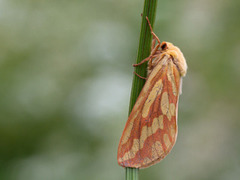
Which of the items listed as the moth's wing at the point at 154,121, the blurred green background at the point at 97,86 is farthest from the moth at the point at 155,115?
the blurred green background at the point at 97,86

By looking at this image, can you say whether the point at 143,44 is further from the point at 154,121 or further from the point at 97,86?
the point at 97,86

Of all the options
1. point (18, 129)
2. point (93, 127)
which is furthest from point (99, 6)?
point (18, 129)

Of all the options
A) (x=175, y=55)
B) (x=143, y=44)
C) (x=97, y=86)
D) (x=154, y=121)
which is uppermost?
(x=97, y=86)

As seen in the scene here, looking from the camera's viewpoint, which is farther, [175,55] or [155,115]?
[175,55]

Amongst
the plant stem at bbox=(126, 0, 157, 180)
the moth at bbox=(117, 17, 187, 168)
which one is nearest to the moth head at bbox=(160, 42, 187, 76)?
the moth at bbox=(117, 17, 187, 168)

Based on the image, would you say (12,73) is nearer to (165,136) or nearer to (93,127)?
(93,127)

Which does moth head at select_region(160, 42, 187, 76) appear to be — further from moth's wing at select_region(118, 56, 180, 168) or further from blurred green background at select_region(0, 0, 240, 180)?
blurred green background at select_region(0, 0, 240, 180)

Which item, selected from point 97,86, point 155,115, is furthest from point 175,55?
point 97,86
